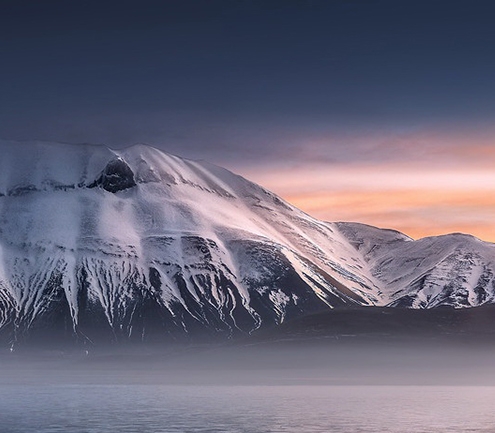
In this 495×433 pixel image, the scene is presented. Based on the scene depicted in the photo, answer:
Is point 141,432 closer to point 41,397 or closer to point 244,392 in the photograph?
point 41,397

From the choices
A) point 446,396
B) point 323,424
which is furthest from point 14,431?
point 446,396

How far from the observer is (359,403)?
155 metres

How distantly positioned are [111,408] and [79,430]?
115 ft

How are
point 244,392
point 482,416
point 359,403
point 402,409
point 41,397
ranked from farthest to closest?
point 244,392
point 41,397
point 359,403
point 402,409
point 482,416

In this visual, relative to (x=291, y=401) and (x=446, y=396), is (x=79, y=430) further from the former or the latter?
(x=446, y=396)

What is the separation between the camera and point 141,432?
350ft

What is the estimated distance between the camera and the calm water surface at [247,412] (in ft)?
367

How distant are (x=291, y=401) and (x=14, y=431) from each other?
5988 centimetres

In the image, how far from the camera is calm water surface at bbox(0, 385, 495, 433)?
11188 centimetres

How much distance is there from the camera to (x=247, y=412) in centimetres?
13350

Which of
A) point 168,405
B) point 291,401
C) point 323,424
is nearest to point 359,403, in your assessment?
point 291,401

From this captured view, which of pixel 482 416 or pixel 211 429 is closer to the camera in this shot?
pixel 211 429

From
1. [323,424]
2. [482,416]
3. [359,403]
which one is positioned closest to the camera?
[323,424]

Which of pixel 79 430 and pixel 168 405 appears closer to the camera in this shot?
pixel 79 430
